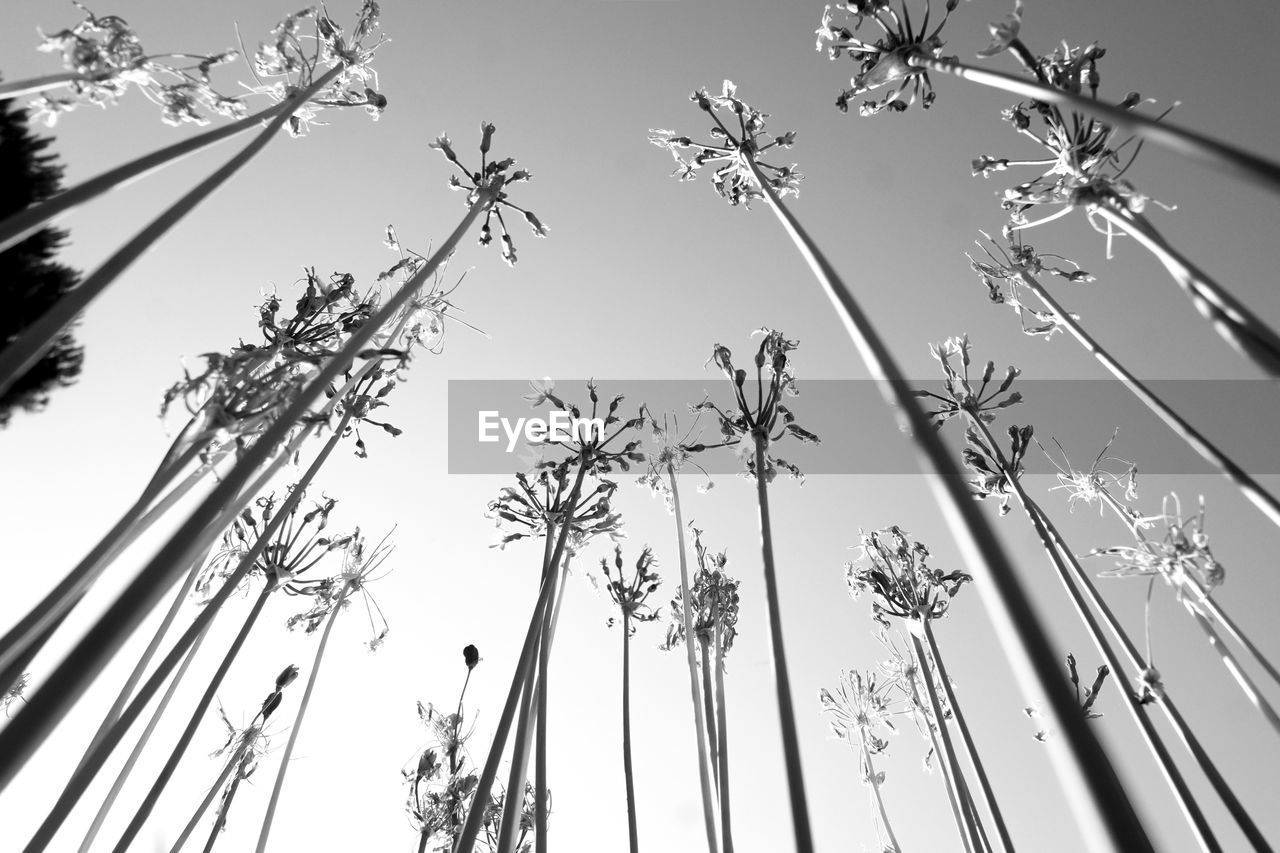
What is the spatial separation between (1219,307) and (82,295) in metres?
5.71

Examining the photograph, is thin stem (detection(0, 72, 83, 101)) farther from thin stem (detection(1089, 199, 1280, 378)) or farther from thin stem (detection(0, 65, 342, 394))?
thin stem (detection(1089, 199, 1280, 378))

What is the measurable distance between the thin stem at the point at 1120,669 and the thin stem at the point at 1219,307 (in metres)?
2.90

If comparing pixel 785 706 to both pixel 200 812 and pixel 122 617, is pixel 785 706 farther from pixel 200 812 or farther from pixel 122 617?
pixel 200 812

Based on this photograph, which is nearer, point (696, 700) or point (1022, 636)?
point (1022, 636)

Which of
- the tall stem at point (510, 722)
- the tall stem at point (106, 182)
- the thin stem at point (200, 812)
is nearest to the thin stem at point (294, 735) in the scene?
the thin stem at point (200, 812)

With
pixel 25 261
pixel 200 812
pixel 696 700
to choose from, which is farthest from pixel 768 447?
pixel 25 261

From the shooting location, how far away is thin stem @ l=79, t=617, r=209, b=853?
412cm

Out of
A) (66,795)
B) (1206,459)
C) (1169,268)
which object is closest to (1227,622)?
(1206,459)

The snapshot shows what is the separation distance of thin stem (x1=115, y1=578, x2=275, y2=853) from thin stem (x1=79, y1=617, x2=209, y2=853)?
0.81ft


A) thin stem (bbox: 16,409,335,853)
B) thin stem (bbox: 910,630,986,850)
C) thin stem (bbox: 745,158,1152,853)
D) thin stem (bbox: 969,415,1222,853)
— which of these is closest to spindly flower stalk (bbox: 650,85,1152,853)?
thin stem (bbox: 745,158,1152,853)

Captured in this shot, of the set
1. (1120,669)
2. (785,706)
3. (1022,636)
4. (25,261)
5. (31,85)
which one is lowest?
(1022,636)

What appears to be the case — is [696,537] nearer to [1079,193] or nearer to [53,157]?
[1079,193]

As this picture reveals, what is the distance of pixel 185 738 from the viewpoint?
13.8 feet

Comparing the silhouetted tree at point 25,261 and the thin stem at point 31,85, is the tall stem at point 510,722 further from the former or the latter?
the silhouetted tree at point 25,261
